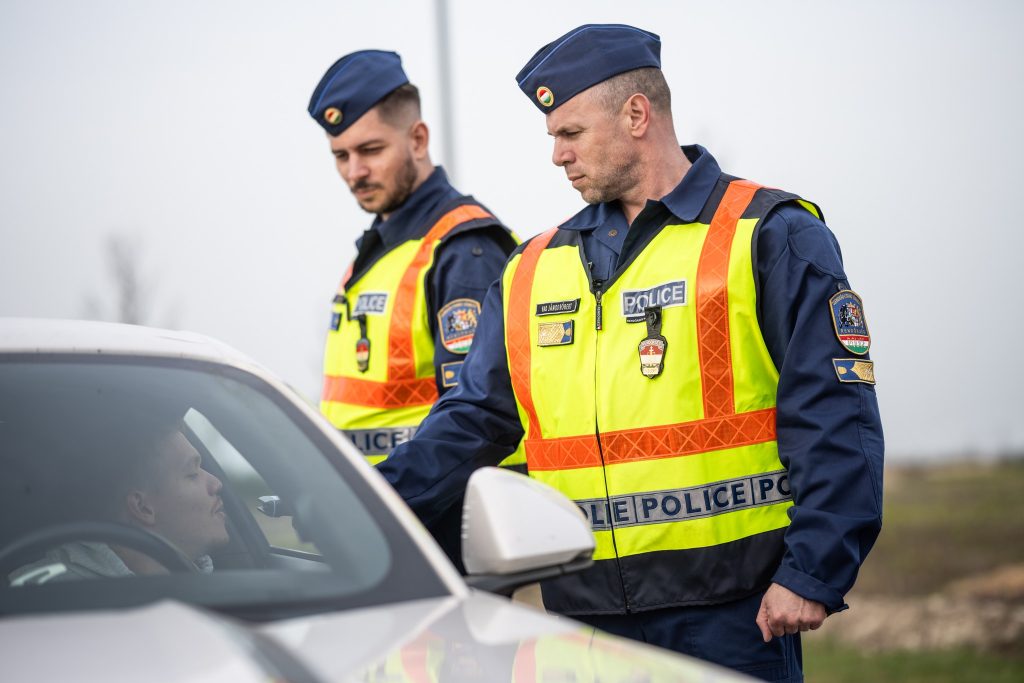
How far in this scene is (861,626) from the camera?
38.1ft

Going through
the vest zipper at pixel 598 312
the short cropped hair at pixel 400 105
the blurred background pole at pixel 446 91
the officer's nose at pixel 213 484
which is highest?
the blurred background pole at pixel 446 91

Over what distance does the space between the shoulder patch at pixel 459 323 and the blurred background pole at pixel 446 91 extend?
9.27 ft

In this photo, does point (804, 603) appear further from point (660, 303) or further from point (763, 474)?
point (660, 303)

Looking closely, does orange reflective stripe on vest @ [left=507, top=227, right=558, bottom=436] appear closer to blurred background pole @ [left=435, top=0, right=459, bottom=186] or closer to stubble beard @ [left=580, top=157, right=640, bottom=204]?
stubble beard @ [left=580, top=157, right=640, bottom=204]

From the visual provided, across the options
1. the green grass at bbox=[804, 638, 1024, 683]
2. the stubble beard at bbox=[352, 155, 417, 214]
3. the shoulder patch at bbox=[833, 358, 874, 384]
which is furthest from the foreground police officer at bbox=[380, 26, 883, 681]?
the green grass at bbox=[804, 638, 1024, 683]

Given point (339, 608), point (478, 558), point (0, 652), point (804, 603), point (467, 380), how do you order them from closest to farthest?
point (0, 652) < point (339, 608) < point (478, 558) < point (804, 603) < point (467, 380)

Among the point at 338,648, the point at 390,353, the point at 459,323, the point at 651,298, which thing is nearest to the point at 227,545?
the point at 338,648

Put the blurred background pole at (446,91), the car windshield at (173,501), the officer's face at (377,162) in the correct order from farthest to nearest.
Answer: the blurred background pole at (446,91), the officer's face at (377,162), the car windshield at (173,501)

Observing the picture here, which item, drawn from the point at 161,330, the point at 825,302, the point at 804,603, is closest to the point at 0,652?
the point at 161,330

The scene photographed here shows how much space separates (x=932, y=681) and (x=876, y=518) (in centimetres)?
716

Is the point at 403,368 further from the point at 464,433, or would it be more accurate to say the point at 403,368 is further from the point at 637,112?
the point at 637,112

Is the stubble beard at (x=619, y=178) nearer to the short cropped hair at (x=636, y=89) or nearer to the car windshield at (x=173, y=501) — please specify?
the short cropped hair at (x=636, y=89)

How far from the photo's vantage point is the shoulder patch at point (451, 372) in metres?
3.88

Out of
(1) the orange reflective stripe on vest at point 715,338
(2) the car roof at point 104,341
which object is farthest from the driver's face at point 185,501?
(1) the orange reflective stripe on vest at point 715,338
